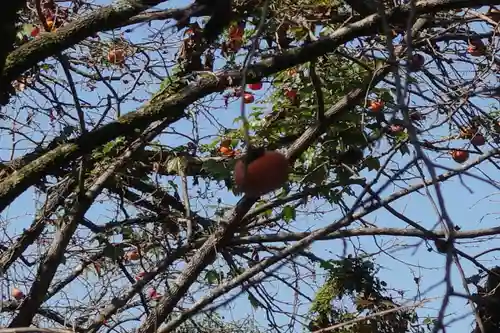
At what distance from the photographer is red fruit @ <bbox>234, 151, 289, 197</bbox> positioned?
77.6 inches

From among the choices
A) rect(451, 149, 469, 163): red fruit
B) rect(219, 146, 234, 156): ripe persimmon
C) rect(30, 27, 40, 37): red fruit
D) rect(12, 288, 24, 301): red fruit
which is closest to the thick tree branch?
rect(219, 146, 234, 156): ripe persimmon

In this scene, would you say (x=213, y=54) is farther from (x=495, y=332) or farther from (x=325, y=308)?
(x=495, y=332)

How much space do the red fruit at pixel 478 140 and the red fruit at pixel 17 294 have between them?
2195 mm

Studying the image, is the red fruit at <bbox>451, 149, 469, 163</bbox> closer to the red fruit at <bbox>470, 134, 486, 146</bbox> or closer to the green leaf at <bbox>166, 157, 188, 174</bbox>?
the red fruit at <bbox>470, 134, 486, 146</bbox>

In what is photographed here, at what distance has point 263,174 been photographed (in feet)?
6.55

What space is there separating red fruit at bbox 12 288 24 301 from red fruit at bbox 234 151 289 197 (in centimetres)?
235

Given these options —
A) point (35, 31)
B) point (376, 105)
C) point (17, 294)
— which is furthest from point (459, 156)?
point (17, 294)

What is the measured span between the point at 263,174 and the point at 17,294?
Answer: 2463mm

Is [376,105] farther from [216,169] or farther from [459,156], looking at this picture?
[216,169]

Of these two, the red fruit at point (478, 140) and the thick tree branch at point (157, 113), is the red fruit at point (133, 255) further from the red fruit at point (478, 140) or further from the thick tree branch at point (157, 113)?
the red fruit at point (478, 140)

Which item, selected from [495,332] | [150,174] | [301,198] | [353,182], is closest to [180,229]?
[150,174]

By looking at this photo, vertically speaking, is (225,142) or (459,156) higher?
(225,142)

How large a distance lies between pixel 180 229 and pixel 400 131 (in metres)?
1.24

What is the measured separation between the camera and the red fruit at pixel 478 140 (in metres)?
3.97
